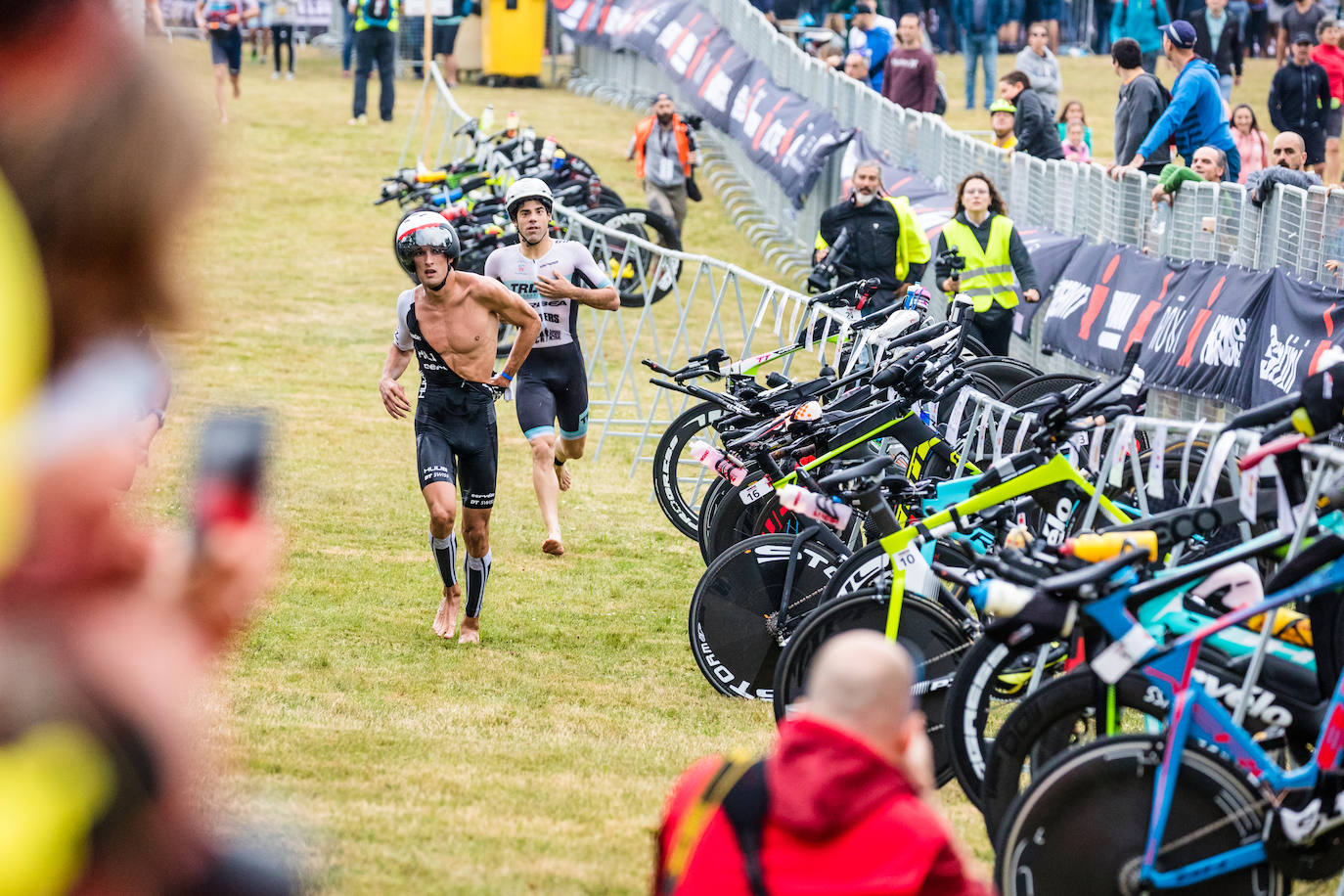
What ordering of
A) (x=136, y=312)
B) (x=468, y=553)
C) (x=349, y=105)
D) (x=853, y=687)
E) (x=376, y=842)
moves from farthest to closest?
(x=349, y=105)
(x=468, y=553)
(x=376, y=842)
(x=853, y=687)
(x=136, y=312)

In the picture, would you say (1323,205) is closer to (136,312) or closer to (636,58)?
(136,312)

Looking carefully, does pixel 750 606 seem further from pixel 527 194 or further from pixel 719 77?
pixel 719 77

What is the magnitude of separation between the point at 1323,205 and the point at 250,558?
30.8 feet

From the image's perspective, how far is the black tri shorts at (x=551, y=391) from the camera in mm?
10867

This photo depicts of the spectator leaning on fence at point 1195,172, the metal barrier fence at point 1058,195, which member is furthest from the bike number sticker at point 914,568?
the spectator leaning on fence at point 1195,172

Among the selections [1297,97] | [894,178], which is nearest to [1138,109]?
[894,178]

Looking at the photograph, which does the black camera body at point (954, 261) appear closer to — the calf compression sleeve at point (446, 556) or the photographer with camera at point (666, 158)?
the calf compression sleeve at point (446, 556)

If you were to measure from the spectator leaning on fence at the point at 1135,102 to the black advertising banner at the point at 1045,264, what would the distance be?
898 millimetres

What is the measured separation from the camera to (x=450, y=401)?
892 centimetres

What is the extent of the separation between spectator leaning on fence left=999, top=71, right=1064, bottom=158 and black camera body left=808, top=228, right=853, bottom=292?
3.90 metres

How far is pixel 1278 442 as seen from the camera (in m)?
4.89

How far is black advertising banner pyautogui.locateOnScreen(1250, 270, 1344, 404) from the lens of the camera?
9641mm

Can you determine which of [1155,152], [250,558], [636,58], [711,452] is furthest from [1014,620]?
[636,58]

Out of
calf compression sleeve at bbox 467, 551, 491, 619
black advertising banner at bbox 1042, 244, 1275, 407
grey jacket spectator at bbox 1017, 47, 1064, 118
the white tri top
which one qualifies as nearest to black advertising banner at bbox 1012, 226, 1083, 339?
black advertising banner at bbox 1042, 244, 1275, 407
